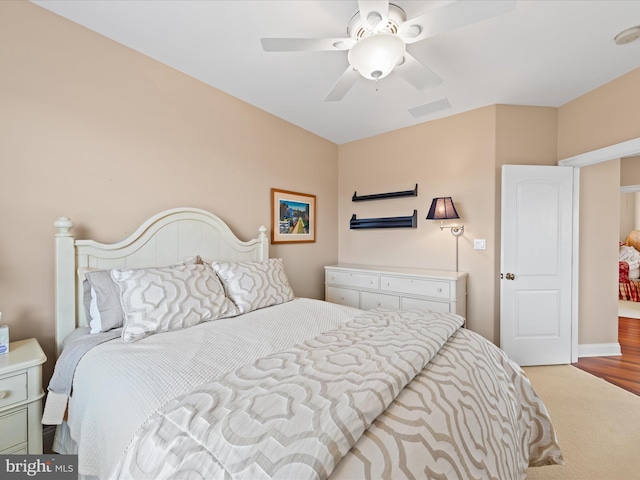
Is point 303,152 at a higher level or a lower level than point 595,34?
lower

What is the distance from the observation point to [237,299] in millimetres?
2021

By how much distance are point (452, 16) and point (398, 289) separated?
2.32m

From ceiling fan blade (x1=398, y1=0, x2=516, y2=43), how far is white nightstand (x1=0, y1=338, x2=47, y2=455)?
2492 mm

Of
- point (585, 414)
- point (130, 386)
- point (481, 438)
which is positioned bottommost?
point (585, 414)

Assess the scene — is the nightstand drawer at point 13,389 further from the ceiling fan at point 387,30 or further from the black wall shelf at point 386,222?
the black wall shelf at point 386,222

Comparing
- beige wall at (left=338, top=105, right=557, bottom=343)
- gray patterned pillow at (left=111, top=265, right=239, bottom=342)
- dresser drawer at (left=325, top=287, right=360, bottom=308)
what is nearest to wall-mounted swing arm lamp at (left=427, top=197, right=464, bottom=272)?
beige wall at (left=338, top=105, right=557, bottom=343)

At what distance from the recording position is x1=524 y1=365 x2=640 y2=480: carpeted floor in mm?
1588

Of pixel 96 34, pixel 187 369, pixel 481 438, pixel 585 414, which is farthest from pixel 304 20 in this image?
pixel 585 414

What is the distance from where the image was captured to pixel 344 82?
6.12ft

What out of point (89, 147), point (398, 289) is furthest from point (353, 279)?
point (89, 147)

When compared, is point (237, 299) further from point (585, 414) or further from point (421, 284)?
point (585, 414)

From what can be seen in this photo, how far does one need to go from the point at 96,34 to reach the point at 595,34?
340 cm

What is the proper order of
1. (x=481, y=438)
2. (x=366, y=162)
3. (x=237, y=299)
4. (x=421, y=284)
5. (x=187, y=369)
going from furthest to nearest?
1. (x=366, y=162)
2. (x=421, y=284)
3. (x=237, y=299)
4. (x=187, y=369)
5. (x=481, y=438)

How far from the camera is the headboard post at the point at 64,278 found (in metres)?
1.67
